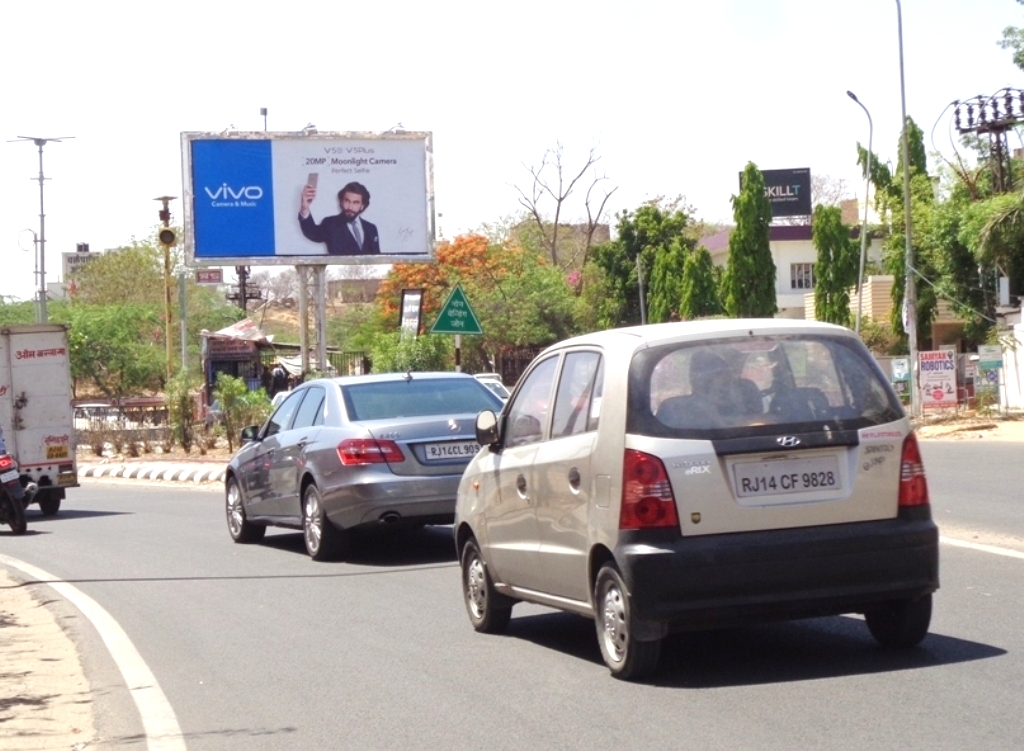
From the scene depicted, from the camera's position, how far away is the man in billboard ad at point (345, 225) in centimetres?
3516

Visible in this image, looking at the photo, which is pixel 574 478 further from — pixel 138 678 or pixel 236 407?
Answer: pixel 236 407

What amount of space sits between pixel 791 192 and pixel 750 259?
99.6 ft

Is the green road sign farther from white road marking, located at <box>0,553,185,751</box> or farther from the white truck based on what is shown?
white road marking, located at <box>0,553,185,751</box>

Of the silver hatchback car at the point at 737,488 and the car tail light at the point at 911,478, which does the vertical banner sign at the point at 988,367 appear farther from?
the car tail light at the point at 911,478

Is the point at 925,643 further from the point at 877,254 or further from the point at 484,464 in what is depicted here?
the point at 877,254

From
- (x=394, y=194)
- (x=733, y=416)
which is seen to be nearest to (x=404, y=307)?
(x=394, y=194)

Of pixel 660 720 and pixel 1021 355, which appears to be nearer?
pixel 660 720

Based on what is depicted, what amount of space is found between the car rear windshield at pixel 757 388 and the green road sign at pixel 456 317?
17.5m

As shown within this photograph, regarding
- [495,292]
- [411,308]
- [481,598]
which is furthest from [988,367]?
[495,292]

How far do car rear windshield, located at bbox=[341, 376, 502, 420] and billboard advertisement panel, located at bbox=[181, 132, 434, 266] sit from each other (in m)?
21.9

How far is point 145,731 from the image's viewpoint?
22.9ft

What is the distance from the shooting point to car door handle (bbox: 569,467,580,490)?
739 centimetres

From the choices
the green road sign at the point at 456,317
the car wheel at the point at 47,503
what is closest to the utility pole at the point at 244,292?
the green road sign at the point at 456,317

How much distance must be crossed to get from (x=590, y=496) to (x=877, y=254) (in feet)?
232
